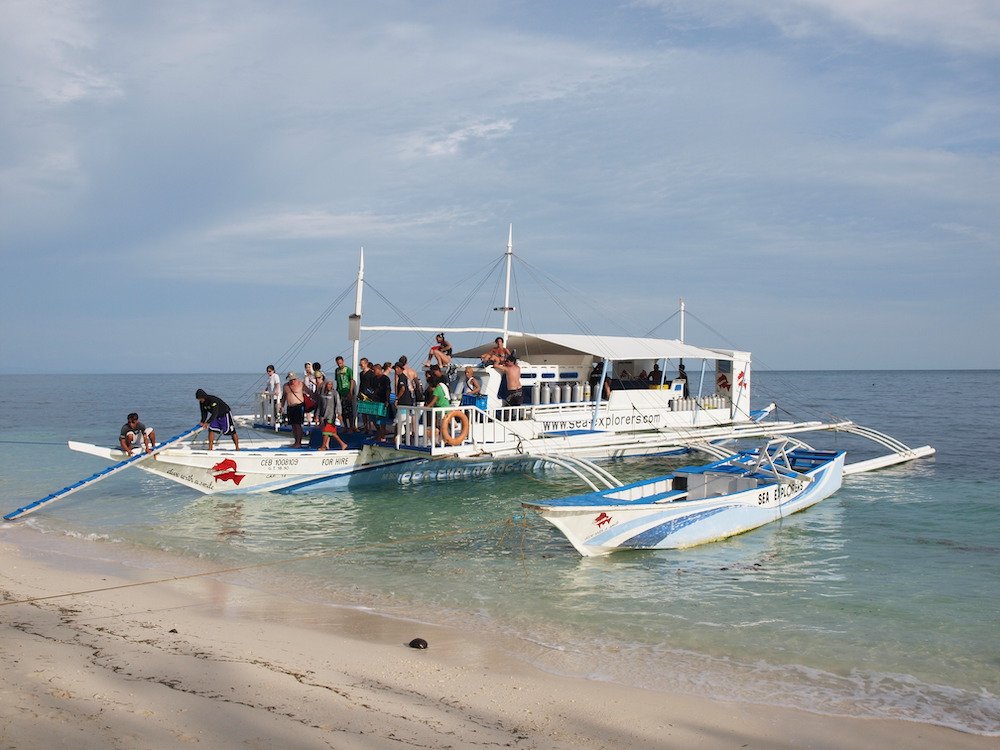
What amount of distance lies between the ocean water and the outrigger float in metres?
0.64

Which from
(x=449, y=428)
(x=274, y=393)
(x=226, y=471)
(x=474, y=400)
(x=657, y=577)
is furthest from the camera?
(x=274, y=393)

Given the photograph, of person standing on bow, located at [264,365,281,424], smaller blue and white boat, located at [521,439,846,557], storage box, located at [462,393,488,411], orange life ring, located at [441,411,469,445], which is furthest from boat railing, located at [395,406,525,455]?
person standing on bow, located at [264,365,281,424]

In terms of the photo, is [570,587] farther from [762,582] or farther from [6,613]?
[6,613]

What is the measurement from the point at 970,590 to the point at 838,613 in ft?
8.72

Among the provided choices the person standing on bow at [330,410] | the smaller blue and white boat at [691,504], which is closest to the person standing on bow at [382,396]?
the person standing on bow at [330,410]

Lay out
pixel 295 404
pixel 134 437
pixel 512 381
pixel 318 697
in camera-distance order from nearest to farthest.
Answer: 1. pixel 318 697
2. pixel 134 437
3. pixel 512 381
4. pixel 295 404

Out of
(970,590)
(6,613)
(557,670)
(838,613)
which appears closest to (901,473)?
(970,590)

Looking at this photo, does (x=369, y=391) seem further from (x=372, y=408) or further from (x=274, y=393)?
(x=274, y=393)

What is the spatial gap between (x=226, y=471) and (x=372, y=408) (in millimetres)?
3345

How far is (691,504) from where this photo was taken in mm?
12961

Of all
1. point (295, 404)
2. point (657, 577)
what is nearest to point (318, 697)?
point (657, 577)

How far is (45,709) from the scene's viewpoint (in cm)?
561

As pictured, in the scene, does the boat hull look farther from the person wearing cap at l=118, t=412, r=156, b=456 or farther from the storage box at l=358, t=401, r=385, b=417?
the person wearing cap at l=118, t=412, r=156, b=456

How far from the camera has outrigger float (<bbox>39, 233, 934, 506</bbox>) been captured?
1567 centimetres
